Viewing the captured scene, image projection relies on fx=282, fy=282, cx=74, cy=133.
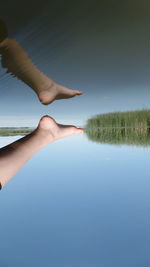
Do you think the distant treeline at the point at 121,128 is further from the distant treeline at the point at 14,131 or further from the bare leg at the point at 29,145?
the distant treeline at the point at 14,131

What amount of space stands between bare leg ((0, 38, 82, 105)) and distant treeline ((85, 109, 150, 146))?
148mm

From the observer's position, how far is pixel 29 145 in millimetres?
953

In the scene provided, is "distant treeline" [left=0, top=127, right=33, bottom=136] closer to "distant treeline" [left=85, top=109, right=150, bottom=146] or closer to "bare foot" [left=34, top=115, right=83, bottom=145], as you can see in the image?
"bare foot" [left=34, top=115, right=83, bottom=145]

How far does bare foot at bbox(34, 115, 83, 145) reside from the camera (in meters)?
1.00

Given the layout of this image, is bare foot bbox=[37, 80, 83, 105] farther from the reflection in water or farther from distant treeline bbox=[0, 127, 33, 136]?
distant treeline bbox=[0, 127, 33, 136]

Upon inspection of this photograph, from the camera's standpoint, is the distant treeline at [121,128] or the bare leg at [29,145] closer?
the bare leg at [29,145]

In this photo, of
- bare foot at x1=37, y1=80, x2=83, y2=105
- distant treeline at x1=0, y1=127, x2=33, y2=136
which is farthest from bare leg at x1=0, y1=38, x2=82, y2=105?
distant treeline at x1=0, y1=127, x2=33, y2=136

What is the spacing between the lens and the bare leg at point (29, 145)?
2.78 ft

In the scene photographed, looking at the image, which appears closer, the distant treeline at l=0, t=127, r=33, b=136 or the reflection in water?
the reflection in water

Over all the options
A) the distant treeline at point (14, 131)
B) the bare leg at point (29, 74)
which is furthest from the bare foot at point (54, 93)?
A: the distant treeline at point (14, 131)

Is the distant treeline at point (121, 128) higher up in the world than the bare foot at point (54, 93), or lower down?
lower down

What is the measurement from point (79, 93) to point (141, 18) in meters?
0.31

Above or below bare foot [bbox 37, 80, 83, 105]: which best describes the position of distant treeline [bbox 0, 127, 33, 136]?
below

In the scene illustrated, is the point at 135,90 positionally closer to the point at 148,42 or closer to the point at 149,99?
the point at 149,99
